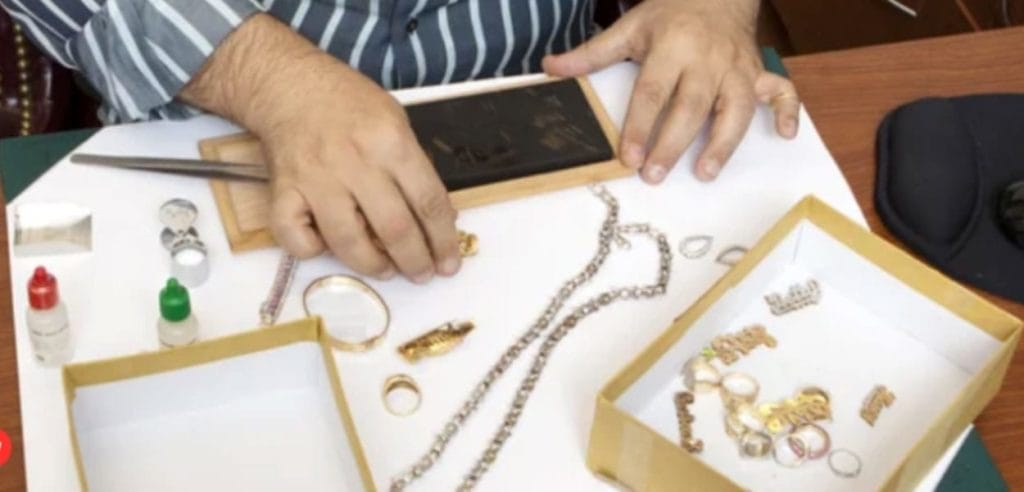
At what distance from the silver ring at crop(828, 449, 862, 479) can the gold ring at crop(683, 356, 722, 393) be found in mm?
92

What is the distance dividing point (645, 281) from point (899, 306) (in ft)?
0.61

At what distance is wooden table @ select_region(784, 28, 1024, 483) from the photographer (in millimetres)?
1198

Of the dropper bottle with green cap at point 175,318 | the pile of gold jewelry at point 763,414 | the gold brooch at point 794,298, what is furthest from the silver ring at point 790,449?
the dropper bottle with green cap at point 175,318

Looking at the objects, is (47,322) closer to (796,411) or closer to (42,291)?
(42,291)

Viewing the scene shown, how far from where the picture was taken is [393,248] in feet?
Result: 3.38

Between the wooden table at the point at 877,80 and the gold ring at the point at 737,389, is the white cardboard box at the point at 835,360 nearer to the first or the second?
the gold ring at the point at 737,389

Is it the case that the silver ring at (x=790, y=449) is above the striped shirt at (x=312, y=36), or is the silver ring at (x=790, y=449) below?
below

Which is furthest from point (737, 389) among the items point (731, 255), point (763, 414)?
point (731, 255)

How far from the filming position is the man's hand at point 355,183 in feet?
3.36

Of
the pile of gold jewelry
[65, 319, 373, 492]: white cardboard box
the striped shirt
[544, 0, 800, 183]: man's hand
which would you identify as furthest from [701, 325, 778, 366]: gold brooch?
the striped shirt

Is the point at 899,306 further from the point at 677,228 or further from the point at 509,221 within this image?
the point at 509,221

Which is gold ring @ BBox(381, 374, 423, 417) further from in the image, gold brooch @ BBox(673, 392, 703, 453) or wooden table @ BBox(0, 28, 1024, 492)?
wooden table @ BBox(0, 28, 1024, 492)

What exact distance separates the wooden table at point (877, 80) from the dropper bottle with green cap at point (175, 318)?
0.54m

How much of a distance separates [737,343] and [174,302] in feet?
1.29
